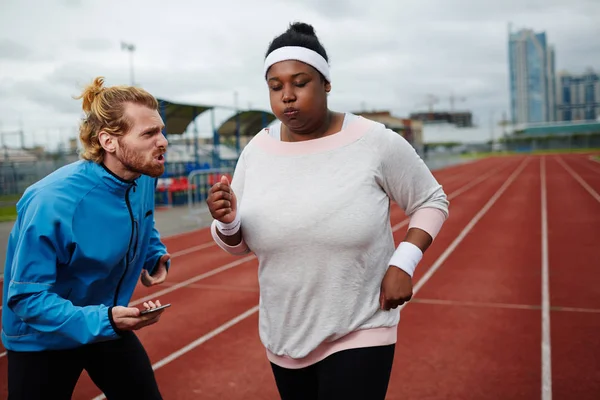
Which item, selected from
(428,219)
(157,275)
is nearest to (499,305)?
(157,275)

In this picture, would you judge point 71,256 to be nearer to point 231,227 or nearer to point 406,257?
point 231,227

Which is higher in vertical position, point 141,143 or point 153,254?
point 141,143

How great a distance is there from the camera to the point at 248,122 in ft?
86.7

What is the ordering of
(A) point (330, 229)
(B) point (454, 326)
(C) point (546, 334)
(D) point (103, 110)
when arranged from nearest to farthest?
(A) point (330, 229) < (D) point (103, 110) < (C) point (546, 334) < (B) point (454, 326)

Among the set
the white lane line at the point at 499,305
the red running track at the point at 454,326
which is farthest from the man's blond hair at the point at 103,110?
→ the white lane line at the point at 499,305

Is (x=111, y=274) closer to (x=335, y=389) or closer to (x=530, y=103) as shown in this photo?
(x=335, y=389)

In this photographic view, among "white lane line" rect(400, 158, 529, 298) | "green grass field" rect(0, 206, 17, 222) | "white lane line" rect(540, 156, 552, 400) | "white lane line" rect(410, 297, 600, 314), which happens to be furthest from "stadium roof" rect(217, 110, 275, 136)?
"white lane line" rect(410, 297, 600, 314)

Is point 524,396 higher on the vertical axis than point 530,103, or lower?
lower

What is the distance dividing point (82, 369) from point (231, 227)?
87 centimetres

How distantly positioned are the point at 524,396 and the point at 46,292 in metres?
3.67

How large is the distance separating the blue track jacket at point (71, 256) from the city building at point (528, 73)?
629ft

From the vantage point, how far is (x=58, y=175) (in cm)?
212

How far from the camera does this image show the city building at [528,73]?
184m

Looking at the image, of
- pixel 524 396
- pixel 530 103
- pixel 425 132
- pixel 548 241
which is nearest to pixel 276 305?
pixel 524 396
